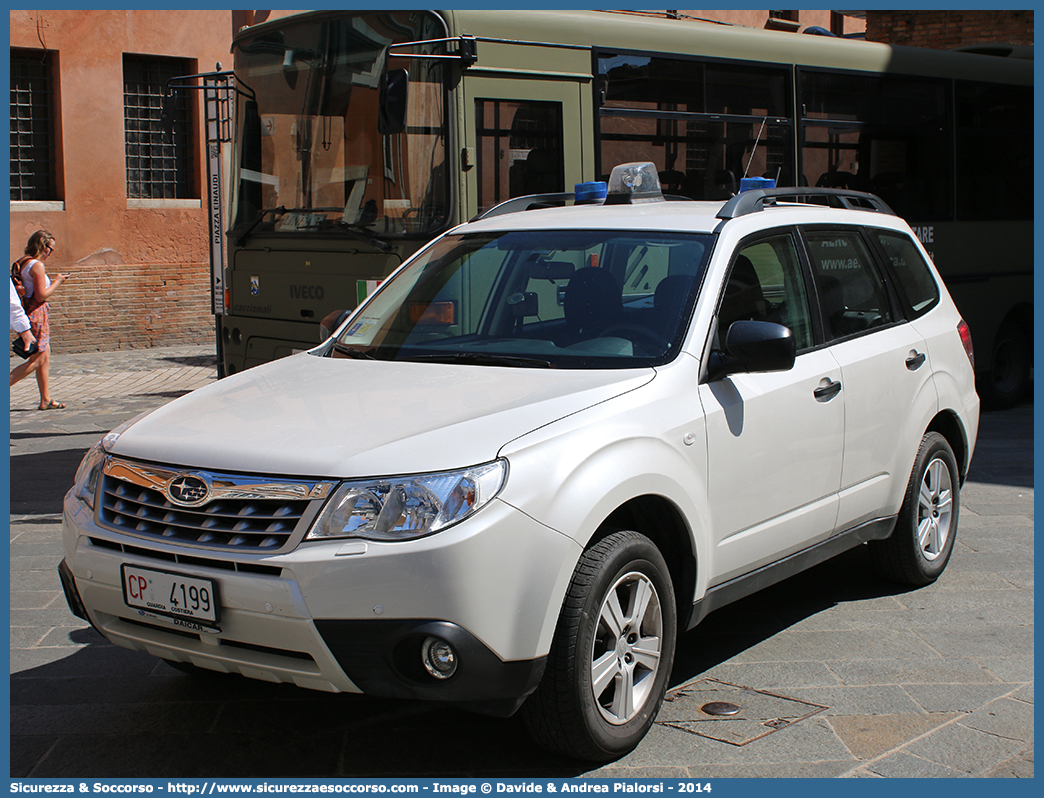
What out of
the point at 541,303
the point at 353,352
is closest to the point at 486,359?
the point at 541,303

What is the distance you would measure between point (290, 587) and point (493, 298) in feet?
6.04

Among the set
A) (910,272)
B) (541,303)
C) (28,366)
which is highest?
(910,272)

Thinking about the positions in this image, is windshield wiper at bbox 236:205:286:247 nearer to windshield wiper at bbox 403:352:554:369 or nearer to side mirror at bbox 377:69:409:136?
side mirror at bbox 377:69:409:136

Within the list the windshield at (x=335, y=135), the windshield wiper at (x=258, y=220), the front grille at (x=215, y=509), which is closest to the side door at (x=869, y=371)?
the front grille at (x=215, y=509)

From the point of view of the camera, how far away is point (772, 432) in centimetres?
429

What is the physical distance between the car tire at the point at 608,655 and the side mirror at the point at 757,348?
764 mm

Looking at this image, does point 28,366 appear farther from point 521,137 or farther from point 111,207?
point 521,137

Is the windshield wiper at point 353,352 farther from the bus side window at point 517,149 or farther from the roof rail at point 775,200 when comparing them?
the bus side window at point 517,149

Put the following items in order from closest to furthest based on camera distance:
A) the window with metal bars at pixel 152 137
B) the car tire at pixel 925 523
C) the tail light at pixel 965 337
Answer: the car tire at pixel 925 523
the tail light at pixel 965 337
the window with metal bars at pixel 152 137

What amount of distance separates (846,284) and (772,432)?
3.61 ft

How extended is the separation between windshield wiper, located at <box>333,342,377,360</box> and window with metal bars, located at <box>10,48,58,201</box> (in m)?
12.3

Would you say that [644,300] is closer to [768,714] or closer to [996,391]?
[768,714]

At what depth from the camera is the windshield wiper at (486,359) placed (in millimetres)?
4152

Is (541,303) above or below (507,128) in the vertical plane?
below
